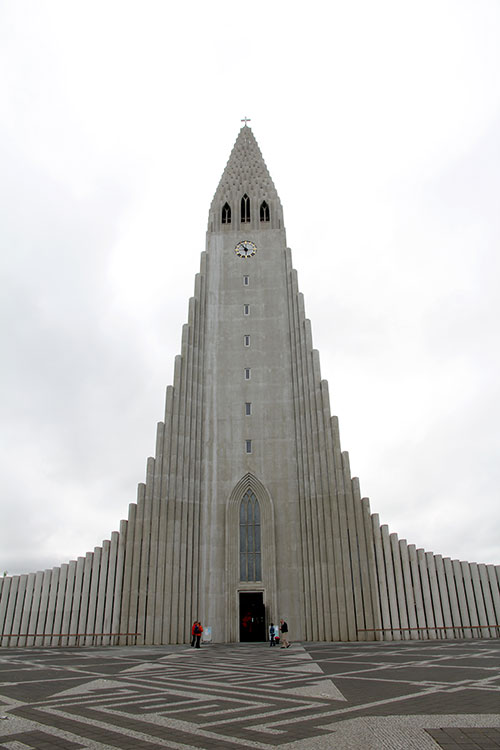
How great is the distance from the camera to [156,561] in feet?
103

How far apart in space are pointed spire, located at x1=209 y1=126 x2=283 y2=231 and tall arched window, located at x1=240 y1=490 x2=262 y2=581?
944 inches

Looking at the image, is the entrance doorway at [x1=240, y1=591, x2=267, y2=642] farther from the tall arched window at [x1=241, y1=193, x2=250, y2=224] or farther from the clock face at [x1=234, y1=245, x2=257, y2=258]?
the tall arched window at [x1=241, y1=193, x2=250, y2=224]

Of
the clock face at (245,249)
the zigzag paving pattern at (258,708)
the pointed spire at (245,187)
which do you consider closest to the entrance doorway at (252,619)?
the zigzag paving pattern at (258,708)

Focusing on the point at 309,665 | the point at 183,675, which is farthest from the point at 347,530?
the point at 183,675

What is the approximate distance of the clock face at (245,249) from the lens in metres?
42.7

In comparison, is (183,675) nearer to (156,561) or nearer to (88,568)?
(156,561)

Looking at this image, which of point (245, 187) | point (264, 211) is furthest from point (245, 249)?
point (245, 187)

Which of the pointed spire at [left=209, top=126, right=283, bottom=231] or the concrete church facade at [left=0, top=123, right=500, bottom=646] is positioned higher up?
the pointed spire at [left=209, top=126, right=283, bottom=231]

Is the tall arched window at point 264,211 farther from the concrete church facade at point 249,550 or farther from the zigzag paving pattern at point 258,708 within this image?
the zigzag paving pattern at point 258,708

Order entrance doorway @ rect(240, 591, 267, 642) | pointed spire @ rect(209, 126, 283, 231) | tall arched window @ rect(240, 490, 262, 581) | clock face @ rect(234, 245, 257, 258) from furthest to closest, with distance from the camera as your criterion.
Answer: pointed spire @ rect(209, 126, 283, 231)
clock face @ rect(234, 245, 257, 258)
tall arched window @ rect(240, 490, 262, 581)
entrance doorway @ rect(240, 591, 267, 642)

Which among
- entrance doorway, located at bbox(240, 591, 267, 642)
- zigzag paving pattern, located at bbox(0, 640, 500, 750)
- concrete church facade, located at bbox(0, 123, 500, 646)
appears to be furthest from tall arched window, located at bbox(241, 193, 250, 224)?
zigzag paving pattern, located at bbox(0, 640, 500, 750)

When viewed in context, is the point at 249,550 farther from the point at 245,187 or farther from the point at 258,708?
the point at 245,187

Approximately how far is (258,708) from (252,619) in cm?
2604

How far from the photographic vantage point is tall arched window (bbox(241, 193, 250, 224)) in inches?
1780
